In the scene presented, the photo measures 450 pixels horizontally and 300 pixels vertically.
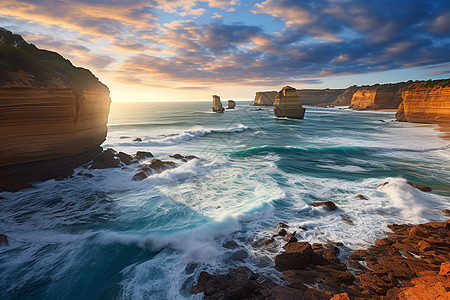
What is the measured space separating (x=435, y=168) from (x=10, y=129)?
23.7 m

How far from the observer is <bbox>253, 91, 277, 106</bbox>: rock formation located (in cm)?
12288

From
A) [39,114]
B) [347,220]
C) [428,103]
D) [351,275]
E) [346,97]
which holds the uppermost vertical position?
[346,97]

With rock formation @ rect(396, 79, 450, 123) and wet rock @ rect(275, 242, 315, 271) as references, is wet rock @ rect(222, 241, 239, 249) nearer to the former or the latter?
wet rock @ rect(275, 242, 315, 271)

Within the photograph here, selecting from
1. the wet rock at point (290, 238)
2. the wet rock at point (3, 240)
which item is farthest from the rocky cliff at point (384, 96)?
the wet rock at point (3, 240)

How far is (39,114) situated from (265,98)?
12517 cm

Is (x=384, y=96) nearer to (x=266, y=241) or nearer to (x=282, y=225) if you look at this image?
Result: (x=282, y=225)

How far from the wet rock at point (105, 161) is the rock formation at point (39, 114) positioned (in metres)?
0.80

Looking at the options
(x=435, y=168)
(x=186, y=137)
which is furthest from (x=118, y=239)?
(x=186, y=137)

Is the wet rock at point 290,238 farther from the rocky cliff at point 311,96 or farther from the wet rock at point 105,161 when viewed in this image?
the rocky cliff at point 311,96

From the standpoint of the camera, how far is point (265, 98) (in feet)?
414

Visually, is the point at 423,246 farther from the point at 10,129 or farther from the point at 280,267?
the point at 10,129

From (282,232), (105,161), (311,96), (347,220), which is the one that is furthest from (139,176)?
(311,96)

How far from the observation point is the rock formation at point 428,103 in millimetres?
33097

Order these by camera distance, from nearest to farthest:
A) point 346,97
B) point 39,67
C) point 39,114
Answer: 1. point 39,114
2. point 39,67
3. point 346,97
